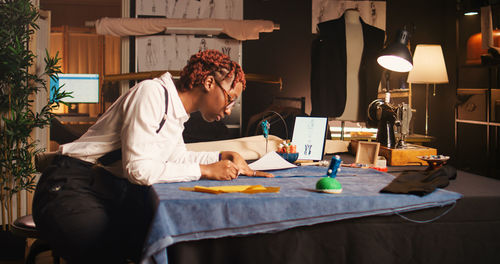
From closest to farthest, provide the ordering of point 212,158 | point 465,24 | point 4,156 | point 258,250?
point 258,250 → point 212,158 → point 4,156 → point 465,24

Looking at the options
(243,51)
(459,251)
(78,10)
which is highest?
(78,10)

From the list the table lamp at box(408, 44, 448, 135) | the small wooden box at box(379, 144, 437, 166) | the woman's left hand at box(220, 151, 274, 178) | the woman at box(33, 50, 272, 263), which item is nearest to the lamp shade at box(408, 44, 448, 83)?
the table lamp at box(408, 44, 448, 135)

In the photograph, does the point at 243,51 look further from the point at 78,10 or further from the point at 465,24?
the point at 78,10

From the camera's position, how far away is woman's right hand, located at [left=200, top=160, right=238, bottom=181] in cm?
188

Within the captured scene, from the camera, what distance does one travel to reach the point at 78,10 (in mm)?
10070

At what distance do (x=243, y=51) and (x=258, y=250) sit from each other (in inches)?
208

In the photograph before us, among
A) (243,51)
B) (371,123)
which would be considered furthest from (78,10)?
(371,123)

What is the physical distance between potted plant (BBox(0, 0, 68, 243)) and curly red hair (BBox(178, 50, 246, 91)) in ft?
7.00

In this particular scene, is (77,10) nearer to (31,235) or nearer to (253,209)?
(31,235)

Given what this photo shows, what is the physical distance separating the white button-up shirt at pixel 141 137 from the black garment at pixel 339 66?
9.54 feet

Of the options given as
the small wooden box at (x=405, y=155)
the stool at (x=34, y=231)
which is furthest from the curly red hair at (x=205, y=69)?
the small wooden box at (x=405, y=155)

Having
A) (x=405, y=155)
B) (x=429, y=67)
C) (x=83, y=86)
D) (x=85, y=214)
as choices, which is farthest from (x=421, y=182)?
(x=83, y=86)

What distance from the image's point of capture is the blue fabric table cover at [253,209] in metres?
1.49

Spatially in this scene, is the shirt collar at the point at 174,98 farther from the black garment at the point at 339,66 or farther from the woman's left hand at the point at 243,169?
the black garment at the point at 339,66
